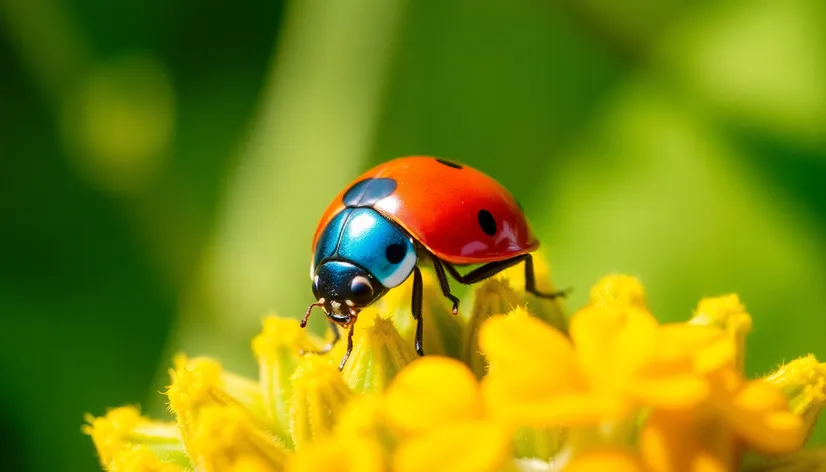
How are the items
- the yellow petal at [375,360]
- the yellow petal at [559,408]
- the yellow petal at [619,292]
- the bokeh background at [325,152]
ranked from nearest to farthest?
the yellow petal at [559,408] < the yellow petal at [375,360] < the yellow petal at [619,292] < the bokeh background at [325,152]

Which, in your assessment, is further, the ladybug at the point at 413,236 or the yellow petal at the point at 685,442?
the ladybug at the point at 413,236

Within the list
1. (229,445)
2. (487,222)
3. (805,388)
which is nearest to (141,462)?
(229,445)

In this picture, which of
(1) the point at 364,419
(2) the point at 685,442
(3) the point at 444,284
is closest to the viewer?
(2) the point at 685,442

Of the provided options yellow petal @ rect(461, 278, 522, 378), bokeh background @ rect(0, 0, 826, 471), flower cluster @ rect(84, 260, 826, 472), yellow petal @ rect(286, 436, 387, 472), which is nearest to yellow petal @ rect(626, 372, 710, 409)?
flower cluster @ rect(84, 260, 826, 472)

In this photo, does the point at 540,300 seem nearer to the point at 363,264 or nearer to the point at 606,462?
the point at 363,264

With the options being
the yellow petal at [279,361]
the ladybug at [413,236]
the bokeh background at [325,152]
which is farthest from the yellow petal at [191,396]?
the bokeh background at [325,152]

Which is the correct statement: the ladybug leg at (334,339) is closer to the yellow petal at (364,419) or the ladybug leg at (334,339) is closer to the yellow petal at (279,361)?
the yellow petal at (279,361)

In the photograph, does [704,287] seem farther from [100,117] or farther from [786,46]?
[100,117]

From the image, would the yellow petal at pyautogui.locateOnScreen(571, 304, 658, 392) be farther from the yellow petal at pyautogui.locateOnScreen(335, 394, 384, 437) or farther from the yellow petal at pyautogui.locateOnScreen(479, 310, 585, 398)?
the yellow petal at pyautogui.locateOnScreen(335, 394, 384, 437)
